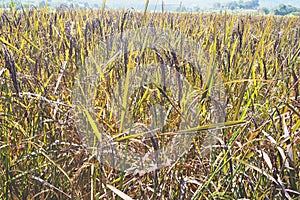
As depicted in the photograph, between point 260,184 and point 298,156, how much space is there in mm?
100

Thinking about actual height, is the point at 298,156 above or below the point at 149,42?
below

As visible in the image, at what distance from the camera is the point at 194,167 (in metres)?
0.78

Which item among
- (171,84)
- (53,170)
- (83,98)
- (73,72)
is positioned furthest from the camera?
(73,72)

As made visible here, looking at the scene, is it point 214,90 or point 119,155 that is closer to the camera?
point 119,155

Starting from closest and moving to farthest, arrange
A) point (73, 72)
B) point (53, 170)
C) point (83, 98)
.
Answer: point (53, 170), point (83, 98), point (73, 72)

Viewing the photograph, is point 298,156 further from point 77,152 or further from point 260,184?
point 77,152

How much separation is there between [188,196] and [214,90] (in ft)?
0.95

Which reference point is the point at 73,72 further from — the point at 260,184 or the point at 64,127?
the point at 260,184

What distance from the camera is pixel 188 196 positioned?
2.34 ft

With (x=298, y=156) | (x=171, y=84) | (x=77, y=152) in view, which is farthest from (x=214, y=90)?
(x=77, y=152)

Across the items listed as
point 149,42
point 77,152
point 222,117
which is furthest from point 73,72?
point 222,117

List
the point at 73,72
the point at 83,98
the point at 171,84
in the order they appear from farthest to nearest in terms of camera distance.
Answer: the point at 73,72 → the point at 171,84 → the point at 83,98

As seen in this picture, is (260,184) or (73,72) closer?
(260,184)

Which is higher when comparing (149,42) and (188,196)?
(149,42)
